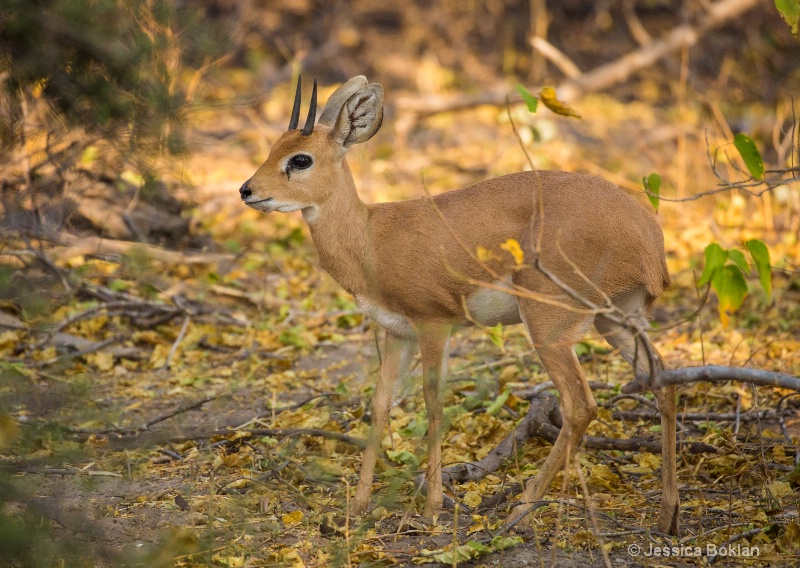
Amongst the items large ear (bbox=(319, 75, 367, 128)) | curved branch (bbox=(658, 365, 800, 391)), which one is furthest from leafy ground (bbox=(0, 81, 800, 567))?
large ear (bbox=(319, 75, 367, 128))

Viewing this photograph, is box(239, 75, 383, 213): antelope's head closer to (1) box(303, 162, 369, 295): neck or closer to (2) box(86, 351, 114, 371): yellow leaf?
(1) box(303, 162, 369, 295): neck

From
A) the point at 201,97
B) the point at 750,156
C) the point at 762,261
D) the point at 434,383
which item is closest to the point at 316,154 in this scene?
the point at 201,97

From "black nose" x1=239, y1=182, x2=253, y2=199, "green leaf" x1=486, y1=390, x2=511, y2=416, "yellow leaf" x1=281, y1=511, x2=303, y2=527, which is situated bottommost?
"yellow leaf" x1=281, y1=511, x2=303, y2=527

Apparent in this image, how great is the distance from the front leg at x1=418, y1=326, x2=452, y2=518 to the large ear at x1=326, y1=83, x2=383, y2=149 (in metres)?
1.06

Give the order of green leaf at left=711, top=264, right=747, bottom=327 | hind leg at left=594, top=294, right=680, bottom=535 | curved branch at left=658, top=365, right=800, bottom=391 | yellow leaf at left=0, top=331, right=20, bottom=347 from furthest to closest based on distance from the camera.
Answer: yellow leaf at left=0, top=331, right=20, bottom=347, hind leg at left=594, top=294, right=680, bottom=535, green leaf at left=711, top=264, right=747, bottom=327, curved branch at left=658, top=365, right=800, bottom=391

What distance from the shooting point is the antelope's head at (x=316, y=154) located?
455 cm

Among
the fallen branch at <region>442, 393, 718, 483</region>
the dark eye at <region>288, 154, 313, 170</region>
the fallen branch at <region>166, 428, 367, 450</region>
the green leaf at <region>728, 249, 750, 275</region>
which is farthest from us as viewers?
the fallen branch at <region>166, 428, 367, 450</region>

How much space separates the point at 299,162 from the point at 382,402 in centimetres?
125

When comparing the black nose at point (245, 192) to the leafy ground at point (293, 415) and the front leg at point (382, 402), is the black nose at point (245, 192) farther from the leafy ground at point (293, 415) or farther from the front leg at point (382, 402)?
the front leg at point (382, 402)

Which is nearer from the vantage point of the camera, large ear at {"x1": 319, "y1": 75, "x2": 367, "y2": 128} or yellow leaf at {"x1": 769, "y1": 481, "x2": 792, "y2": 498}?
yellow leaf at {"x1": 769, "y1": 481, "x2": 792, "y2": 498}

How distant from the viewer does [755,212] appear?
8.92 m

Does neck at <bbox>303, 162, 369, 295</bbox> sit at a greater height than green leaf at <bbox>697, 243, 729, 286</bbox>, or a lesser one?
greater

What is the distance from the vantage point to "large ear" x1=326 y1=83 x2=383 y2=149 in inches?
183

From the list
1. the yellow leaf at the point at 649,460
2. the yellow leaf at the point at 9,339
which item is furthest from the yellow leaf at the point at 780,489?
the yellow leaf at the point at 9,339
